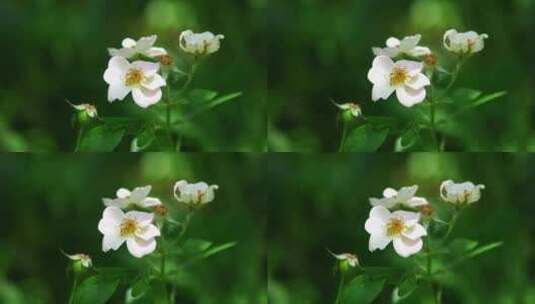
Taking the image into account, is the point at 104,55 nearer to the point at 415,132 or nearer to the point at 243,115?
the point at 243,115

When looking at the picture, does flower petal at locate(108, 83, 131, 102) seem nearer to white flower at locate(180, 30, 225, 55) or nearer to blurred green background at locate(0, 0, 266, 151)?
blurred green background at locate(0, 0, 266, 151)

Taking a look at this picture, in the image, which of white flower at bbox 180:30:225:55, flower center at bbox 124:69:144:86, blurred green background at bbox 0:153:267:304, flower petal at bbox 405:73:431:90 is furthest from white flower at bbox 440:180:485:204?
flower center at bbox 124:69:144:86

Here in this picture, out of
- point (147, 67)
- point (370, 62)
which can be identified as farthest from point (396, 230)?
point (147, 67)

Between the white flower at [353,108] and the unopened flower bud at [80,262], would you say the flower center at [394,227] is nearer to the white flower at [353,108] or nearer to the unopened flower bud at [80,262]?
the white flower at [353,108]

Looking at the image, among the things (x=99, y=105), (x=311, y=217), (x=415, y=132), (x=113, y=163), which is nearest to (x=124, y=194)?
(x=113, y=163)

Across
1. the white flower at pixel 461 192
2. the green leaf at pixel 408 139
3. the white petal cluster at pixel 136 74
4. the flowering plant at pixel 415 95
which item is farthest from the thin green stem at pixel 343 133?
the white petal cluster at pixel 136 74

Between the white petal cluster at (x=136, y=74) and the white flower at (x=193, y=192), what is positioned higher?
the white petal cluster at (x=136, y=74)

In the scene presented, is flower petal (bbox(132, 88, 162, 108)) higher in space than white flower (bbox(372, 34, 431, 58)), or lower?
lower
